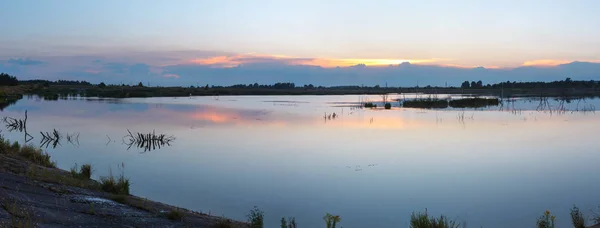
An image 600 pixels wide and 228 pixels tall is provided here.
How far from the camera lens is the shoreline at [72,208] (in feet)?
21.3

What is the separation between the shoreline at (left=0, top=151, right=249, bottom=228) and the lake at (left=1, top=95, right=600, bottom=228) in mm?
1388

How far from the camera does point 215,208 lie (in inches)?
387

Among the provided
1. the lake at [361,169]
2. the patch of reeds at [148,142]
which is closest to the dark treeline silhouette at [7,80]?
the lake at [361,169]

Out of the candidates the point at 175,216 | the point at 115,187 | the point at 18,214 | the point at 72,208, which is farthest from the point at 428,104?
the point at 18,214

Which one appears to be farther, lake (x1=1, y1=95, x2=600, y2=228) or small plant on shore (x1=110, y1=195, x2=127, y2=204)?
lake (x1=1, y1=95, x2=600, y2=228)

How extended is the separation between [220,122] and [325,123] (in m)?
6.51

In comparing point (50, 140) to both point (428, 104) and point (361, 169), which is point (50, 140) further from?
point (428, 104)

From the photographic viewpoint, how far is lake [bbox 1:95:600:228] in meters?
9.76

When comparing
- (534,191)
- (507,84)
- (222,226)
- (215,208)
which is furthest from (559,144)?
(507,84)

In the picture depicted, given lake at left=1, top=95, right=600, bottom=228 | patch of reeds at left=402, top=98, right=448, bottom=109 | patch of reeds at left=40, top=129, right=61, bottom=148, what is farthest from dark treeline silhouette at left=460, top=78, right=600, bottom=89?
patch of reeds at left=40, top=129, right=61, bottom=148

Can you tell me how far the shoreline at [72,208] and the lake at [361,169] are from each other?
4.55ft

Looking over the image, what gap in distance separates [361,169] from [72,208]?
8.40m

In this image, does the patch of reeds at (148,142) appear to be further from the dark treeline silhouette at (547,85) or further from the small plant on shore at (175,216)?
the dark treeline silhouette at (547,85)

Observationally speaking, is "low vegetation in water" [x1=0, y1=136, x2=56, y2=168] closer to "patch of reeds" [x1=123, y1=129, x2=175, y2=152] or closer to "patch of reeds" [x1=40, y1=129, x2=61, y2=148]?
"patch of reeds" [x1=123, y1=129, x2=175, y2=152]
